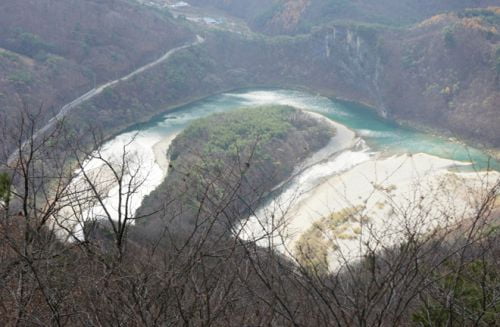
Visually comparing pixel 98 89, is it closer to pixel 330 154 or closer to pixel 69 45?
pixel 69 45

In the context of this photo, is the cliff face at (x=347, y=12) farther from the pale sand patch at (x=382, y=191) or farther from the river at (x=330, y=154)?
the pale sand patch at (x=382, y=191)

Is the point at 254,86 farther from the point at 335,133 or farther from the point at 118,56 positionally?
the point at 335,133

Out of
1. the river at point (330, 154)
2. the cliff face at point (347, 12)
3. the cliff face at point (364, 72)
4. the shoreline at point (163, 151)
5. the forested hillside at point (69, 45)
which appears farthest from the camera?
the cliff face at point (347, 12)

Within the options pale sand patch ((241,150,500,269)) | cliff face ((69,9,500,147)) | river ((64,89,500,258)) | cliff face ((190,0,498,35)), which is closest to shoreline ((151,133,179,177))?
river ((64,89,500,258))

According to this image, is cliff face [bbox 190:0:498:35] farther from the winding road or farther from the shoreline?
the shoreline

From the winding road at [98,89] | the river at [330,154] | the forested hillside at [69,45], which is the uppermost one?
the forested hillside at [69,45]

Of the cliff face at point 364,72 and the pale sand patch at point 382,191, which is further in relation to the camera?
the cliff face at point 364,72

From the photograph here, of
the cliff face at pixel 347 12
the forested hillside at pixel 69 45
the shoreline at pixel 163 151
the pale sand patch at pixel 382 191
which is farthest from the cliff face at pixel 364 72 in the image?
the pale sand patch at pixel 382 191

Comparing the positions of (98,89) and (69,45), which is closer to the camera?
(98,89)

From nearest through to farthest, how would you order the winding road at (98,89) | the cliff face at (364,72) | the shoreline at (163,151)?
the shoreline at (163,151)
the winding road at (98,89)
the cliff face at (364,72)

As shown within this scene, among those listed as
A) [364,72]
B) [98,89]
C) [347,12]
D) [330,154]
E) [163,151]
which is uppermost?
[347,12]

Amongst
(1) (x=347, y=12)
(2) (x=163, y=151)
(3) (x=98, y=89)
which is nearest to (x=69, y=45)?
(3) (x=98, y=89)
